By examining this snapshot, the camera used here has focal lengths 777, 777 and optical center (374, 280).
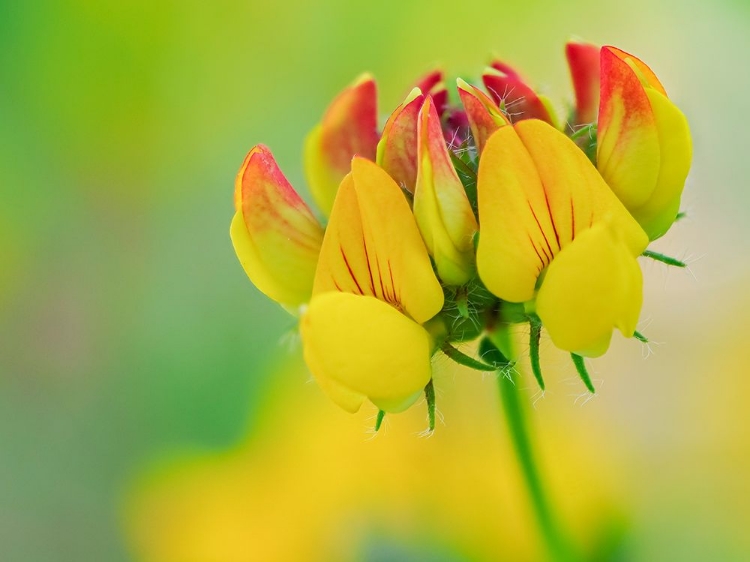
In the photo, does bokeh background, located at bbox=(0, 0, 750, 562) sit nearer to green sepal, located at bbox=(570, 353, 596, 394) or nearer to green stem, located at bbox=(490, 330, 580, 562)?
green stem, located at bbox=(490, 330, 580, 562)

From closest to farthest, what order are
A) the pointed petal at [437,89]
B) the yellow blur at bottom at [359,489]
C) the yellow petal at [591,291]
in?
the yellow petal at [591,291]
the pointed petal at [437,89]
the yellow blur at bottom at [359,489]

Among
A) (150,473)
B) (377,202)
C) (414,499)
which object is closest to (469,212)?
(377,202)

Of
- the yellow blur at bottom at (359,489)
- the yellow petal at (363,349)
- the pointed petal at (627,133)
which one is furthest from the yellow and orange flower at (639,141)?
the yellow blur at bottom at (359,489)

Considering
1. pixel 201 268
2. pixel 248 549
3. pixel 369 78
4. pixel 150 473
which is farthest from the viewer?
pixel 201 268

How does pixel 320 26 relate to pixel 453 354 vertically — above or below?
above

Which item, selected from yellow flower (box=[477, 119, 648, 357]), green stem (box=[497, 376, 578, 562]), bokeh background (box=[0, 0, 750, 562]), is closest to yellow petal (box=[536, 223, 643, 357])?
yellow flower (box=[477, 119, 648, 357])

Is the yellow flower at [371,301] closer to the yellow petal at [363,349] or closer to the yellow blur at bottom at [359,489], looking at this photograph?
the yellow petal at [363,349]

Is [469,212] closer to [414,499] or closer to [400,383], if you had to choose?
[400,383]
